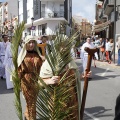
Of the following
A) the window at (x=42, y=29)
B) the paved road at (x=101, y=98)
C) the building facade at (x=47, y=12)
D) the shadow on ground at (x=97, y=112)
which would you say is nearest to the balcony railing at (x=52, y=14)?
the building facade at (x=47, y=12)

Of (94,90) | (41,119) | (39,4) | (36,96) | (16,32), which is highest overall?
(39,4)

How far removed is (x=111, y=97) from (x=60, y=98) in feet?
20.0

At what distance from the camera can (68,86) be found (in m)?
2.09

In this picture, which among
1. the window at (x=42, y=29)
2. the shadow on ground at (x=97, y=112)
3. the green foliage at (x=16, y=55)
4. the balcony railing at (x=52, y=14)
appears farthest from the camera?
the window at (x=42, y=29)

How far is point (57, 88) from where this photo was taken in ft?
6.73

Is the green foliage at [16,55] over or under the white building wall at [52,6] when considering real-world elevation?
under

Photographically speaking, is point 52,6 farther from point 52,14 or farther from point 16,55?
point 16,55

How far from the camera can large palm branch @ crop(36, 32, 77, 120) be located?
6.64ft

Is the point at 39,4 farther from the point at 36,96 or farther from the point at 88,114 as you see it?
the point at 36,96

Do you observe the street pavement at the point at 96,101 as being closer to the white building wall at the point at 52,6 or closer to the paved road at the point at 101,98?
the paved road at the point at 101,98

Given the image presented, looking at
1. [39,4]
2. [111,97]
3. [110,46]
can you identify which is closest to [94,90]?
[111,97]

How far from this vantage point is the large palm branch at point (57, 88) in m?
2.03

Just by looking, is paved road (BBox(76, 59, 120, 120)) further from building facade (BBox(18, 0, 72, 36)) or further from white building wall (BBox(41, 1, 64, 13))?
white building wall (BBox(41, 1, 64, 13))

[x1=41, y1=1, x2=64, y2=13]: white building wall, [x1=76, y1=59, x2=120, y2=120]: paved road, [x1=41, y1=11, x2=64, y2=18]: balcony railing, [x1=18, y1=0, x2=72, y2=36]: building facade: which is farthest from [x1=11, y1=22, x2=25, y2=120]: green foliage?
[x1=41, y1=1, x2=64, y2=13]: white building wall
